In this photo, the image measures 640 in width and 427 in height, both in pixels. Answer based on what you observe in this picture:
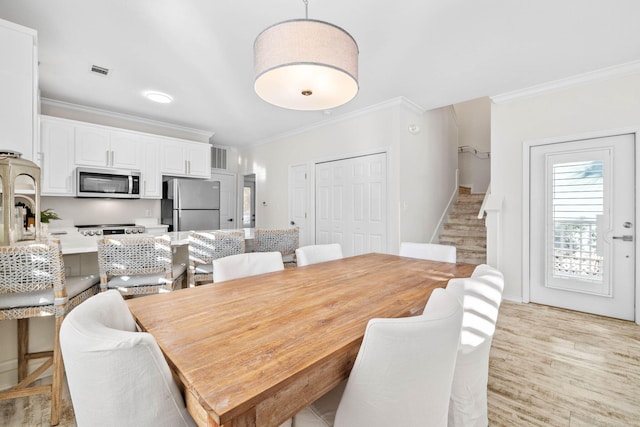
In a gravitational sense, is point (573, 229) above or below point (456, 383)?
above

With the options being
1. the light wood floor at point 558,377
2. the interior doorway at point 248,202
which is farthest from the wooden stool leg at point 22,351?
the interior doorway at point 248,202

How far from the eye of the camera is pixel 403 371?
772 mm

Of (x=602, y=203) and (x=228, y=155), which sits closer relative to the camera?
(x=602, y=203)

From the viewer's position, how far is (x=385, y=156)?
149 inches

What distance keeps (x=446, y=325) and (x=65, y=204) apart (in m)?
5.05

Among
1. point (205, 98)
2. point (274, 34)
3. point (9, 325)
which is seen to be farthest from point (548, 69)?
point (9, 325)

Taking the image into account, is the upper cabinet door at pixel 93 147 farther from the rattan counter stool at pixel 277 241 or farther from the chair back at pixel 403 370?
the chair back at pixel 403 370

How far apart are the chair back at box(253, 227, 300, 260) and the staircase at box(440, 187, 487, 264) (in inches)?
111

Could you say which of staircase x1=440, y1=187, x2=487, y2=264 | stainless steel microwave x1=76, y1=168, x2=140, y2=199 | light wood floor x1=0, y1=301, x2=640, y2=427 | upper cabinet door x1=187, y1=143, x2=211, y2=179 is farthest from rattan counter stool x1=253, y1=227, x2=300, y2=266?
staircase x1=440, y1=187, x2=487, y2=264

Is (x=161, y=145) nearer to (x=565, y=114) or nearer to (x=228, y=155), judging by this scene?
(x=228, y=155)

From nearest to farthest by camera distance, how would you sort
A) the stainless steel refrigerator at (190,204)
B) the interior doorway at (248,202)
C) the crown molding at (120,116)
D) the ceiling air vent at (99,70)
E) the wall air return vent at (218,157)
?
the ceiling air vent at (99,70), the crown molding at (120,116), the stainless steel refrigerator at (190,204), the wall air return vent at (218,157), the interior doorway at (248,202)

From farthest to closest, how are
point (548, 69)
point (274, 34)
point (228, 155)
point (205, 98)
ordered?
point (228, 155) → point (205, 98) → point (548, 69) → point (274, 34)

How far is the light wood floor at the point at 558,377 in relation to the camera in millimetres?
1552

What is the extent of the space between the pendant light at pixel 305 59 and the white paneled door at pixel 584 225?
9.49 ft
